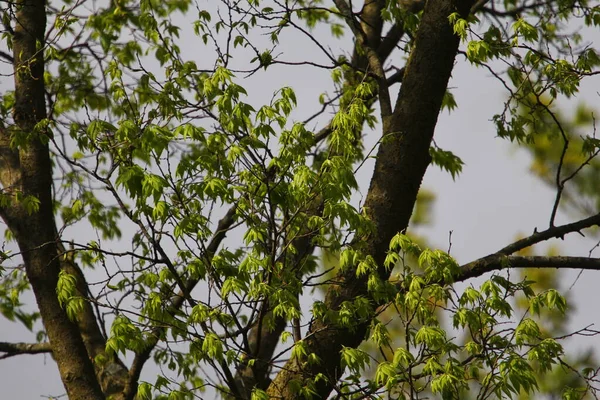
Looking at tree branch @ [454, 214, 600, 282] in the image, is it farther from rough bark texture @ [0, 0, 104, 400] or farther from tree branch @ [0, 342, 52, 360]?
tree branch @ [0, 342, 52, 360]

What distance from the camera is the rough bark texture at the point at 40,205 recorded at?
6.48m

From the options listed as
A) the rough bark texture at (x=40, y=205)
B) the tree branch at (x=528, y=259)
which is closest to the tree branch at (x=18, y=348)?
the rough bark texture at (x=40, y=205)

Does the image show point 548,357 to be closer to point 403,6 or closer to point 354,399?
point 354,399

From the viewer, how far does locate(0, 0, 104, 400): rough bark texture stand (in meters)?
6.48

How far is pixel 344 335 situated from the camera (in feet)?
18.5

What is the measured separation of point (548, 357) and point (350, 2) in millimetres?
3237

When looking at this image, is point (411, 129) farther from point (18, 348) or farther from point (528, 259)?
point (18, 348)

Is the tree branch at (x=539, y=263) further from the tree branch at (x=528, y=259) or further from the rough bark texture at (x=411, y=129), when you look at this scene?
the rough bark texture at (x=411, y=129)

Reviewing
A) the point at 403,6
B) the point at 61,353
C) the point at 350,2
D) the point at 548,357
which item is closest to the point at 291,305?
the point at 548,357

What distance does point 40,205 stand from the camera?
21.9 ft

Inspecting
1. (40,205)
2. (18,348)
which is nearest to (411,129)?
(40,205)

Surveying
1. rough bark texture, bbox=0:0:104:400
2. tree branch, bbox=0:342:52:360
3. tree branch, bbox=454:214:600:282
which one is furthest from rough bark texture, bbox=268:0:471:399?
tree branch, bbox=0:342:52:360

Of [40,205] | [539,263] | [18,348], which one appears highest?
[40,205]

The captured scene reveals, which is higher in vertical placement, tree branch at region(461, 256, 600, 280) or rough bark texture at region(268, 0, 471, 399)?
rough bark texture at region(268, 0, 471, 399)
